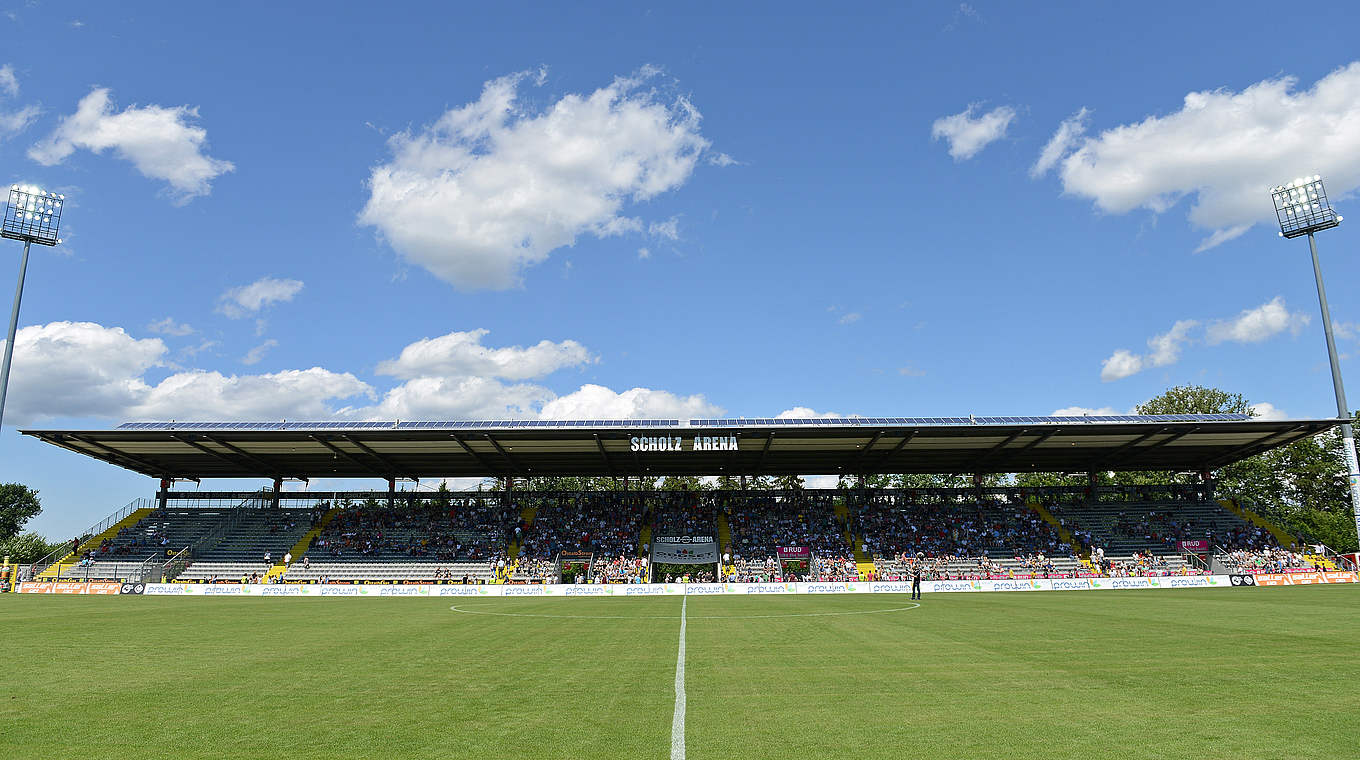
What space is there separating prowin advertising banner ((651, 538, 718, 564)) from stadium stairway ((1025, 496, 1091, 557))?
23458 mm

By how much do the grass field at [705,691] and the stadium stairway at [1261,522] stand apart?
124 ft

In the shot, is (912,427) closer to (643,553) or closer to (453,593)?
(643,553)

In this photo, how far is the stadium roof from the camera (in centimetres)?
4525

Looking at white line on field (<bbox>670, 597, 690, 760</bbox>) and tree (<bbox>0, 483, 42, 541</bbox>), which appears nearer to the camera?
white line on field (<bbox>670, 597, 690, 760</bbox>)

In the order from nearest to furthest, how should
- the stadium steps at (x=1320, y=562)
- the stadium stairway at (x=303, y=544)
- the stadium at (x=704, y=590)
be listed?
Result: the stadium at (x=704, y=590), the stadium steps at (x=1320, y=562), the stadium stairway at (x=303, y=544)

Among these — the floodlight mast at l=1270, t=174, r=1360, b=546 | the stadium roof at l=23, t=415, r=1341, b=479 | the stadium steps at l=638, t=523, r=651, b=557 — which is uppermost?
the floodlight mast at l=1270, t=174, r=1360, b=546

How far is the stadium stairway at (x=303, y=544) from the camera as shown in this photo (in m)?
47.4

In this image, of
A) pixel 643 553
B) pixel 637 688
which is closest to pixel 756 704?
pixel 637 688

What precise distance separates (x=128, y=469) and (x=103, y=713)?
5758 cm

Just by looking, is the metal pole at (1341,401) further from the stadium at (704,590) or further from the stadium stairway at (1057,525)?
the stadium stairway at (1057,525)

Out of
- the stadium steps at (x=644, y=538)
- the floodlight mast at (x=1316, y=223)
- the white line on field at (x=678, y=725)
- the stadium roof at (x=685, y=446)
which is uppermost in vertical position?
the floodlight mast at (x=1316, y=223)

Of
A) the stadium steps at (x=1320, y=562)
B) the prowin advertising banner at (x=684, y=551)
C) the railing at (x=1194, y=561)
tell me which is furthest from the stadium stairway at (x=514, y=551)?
the stadium steps at (x=1320, y=562)

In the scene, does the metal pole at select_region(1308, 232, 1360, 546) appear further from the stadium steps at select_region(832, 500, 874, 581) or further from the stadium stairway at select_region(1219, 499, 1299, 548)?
the stadium steps at select_region(832, 500, 874, 581)

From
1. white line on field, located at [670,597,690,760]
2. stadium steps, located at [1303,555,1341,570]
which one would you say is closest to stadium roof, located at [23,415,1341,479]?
stadium steps, located at [1303,555,1341,570]
